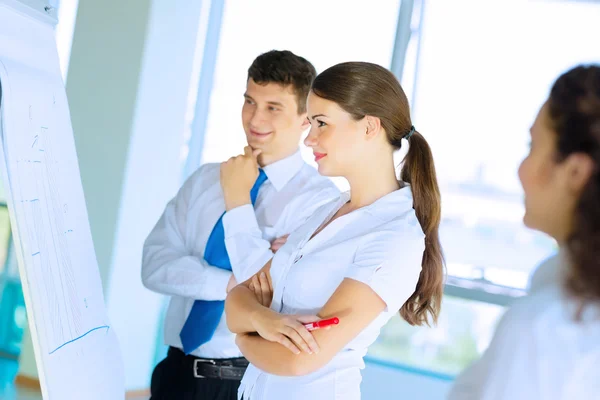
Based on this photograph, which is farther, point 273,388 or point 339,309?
point 273,388

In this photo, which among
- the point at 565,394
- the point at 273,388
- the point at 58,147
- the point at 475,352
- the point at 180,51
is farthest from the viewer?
the point at 180,51

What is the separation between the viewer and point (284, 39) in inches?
193

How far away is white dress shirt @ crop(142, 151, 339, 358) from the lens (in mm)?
2201

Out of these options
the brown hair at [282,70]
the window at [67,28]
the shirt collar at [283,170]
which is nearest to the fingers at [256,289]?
the shirt collar at [283,170]

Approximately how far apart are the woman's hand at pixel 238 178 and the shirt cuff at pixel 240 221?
0.9 inches

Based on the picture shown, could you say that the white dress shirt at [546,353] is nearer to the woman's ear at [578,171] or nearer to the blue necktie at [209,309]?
the woman's ear at [578,171]

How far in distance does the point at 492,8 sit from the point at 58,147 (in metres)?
3.26

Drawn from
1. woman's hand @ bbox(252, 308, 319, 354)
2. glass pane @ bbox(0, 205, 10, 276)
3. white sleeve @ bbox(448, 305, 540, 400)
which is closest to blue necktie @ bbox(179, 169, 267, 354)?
woman's hand @ bbox(252, 308, 319, 354)

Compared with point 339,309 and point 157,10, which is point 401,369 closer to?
point 157,10

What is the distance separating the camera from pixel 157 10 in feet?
14.7

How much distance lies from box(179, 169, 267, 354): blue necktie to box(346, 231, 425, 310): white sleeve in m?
0.70

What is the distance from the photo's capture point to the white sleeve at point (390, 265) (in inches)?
64.6

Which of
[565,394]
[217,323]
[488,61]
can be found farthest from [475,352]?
[565,394]

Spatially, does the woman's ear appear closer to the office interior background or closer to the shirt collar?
the shirt collar
